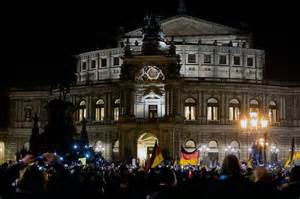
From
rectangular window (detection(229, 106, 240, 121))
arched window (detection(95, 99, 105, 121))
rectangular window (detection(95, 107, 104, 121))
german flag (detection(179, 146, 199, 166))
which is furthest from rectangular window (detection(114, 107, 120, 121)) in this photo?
german flag (detection(179, 146, 199, 166))

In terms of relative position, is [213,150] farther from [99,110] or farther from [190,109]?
[99,110]

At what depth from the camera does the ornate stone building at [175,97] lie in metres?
82.9

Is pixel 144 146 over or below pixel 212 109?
below

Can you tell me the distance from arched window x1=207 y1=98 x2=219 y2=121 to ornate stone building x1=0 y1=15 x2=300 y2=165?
14 cm

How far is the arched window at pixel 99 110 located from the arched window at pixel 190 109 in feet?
38.9

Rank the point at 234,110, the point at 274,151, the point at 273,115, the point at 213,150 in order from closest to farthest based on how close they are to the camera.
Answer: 1. the point at 213,150
2. the point at 234,110
3. the point at 274,151
4. the point at 273,115

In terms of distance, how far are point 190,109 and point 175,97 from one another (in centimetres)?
460

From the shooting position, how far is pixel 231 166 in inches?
415

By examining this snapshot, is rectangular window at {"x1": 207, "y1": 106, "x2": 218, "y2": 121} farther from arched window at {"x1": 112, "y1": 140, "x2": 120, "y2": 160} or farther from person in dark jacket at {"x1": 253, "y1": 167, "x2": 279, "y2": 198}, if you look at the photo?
person in dark jacket at {"x1": 253, "y1": 167, "x2": 279, "y2": 198}

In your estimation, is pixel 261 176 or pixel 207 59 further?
pixel 207 59

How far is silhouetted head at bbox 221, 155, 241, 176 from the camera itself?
1046 centimetres

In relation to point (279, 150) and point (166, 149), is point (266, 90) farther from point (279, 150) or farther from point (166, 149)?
point (166, 149)

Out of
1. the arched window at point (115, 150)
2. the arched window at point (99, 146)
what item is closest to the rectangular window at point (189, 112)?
the arched window at point (115, 150)

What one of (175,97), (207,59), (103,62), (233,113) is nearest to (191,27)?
(207,59)
